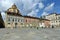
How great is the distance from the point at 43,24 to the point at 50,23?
30.8 ft

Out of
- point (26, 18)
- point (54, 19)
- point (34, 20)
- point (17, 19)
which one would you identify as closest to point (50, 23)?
point (54, 19)

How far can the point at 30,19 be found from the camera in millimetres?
70938

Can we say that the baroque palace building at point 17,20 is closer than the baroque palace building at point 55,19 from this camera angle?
Yes

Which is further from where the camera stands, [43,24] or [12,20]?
[43,24]

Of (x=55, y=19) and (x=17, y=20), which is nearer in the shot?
(x=17, y=20)

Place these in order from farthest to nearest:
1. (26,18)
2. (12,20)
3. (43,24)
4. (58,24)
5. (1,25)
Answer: (58,24)
(43,24)
(26,18)
(12,20)
(1,25)

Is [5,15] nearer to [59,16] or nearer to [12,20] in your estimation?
[12,20]

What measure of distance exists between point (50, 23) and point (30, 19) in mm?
19610

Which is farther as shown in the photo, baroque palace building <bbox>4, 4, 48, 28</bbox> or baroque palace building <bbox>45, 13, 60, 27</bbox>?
baroque palace building <bbox>45, 13, 60, 27</bbox>

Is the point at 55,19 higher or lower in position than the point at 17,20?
lower

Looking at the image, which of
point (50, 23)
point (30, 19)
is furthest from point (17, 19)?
point (50, 23)

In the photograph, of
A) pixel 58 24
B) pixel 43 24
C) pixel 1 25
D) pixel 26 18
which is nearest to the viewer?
pixel 1 25

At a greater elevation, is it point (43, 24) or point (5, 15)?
point (5, 15)

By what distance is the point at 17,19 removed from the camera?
65.3 metres
